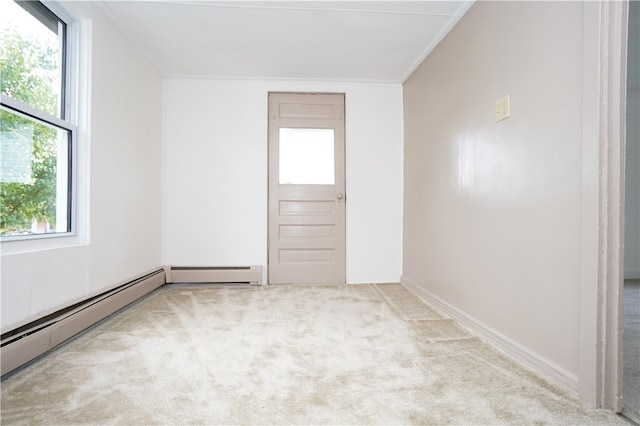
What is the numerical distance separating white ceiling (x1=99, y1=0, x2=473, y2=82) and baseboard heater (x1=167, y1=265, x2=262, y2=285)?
7.13ft

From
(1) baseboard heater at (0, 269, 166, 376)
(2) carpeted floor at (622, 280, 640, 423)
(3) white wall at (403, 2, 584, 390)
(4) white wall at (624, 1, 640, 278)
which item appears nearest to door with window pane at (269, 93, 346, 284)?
(3) white wall at (403, 2, 584, 390)

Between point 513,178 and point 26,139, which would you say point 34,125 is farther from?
point 513,178

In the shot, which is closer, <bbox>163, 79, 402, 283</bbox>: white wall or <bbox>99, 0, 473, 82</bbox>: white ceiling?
<bbox>99, 0, 473, 82</bbox>: white ceiling

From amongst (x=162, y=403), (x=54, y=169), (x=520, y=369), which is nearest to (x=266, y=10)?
(x=54, y=169)

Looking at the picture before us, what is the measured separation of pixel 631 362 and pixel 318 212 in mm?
2875

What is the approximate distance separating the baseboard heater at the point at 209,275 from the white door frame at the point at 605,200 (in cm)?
306

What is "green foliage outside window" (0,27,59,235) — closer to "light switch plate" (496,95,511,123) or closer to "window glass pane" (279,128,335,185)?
"window glass pane" (279,128,335,185)

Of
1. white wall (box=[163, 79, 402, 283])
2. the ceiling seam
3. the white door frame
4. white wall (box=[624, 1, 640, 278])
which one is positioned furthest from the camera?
white wall (box=[624, 1, 640, 278])

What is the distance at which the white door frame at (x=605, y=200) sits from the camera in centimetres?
136

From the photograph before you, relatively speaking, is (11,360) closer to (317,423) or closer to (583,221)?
(317,423)

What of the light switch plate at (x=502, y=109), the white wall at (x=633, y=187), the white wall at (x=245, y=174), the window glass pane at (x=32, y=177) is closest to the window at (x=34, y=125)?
the window glass pane at (x=32, y=177)

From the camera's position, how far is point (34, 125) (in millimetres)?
2025

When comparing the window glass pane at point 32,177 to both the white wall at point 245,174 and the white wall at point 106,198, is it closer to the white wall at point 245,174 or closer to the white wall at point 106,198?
the white wall at point 106,198

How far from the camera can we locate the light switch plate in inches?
79.5
